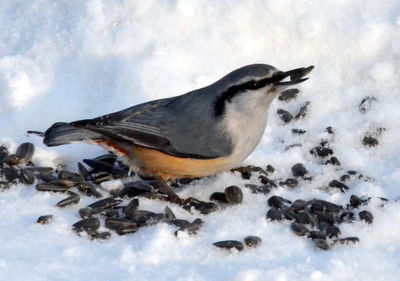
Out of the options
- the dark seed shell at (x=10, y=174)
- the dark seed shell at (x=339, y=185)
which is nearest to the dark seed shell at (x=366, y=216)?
the dark seed shell at (x=339, y=185)

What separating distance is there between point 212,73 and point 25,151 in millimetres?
1683

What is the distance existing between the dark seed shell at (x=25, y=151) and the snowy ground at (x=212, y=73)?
6 centimetres

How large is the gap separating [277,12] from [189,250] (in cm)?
288

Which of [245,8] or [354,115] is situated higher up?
[245,8]

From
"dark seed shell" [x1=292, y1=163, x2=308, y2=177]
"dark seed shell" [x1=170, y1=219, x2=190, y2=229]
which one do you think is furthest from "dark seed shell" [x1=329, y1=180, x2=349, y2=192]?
"dark seed shell" [x1=170, y1=219, x2=190, y2=229]

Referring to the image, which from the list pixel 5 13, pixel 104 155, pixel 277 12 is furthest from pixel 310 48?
pixel 5 13

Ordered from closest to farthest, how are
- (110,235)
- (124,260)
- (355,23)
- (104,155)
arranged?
(124,260)
(110,235)
(104,155)
(355,23)

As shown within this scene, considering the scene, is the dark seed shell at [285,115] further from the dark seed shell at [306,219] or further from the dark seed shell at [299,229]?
the dark seed shell at [299,229]

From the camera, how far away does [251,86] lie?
681cm

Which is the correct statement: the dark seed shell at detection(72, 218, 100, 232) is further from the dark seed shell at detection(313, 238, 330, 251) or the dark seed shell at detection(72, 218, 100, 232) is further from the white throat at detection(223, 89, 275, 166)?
the dark seed shell at detection(313, 238, 330, 251)

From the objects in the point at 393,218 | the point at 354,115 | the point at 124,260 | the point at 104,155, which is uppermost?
the point at 354,115

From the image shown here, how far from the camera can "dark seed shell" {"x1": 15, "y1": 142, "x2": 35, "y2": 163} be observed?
7391mm

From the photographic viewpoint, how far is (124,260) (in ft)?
19.5

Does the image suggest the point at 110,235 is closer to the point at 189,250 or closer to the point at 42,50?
the point at 189,250
